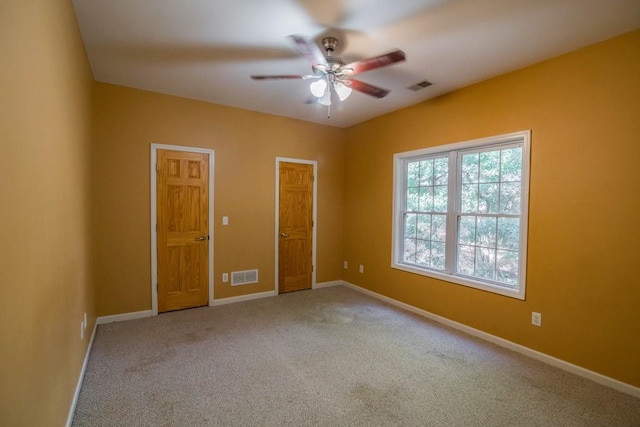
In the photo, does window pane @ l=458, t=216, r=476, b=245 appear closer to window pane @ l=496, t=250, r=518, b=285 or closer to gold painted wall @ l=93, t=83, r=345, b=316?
window pane @ l=496, t=250, r=518, b=285

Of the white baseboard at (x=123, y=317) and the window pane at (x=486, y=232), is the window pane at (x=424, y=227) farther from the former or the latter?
the white baseboard at (x=123, y=317)

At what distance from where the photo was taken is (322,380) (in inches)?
96.3

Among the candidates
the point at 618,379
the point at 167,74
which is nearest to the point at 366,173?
the point at 167,74

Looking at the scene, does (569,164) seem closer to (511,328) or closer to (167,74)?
(511,328)

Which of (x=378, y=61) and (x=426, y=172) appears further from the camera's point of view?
(x=426, y=172)

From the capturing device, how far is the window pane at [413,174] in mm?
4188

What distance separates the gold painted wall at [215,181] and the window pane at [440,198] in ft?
6.04

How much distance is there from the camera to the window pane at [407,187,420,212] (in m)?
4.18

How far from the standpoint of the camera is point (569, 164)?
2648mm

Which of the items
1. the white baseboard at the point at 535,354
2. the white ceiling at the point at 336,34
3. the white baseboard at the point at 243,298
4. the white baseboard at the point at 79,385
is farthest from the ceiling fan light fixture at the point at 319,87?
the white baseboard at the point at 243,298

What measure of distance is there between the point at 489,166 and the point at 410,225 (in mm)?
1336

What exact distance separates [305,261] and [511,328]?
2983 millimetres

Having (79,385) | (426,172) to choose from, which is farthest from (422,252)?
(79,385)

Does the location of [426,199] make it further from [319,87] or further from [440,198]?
[319,87]
